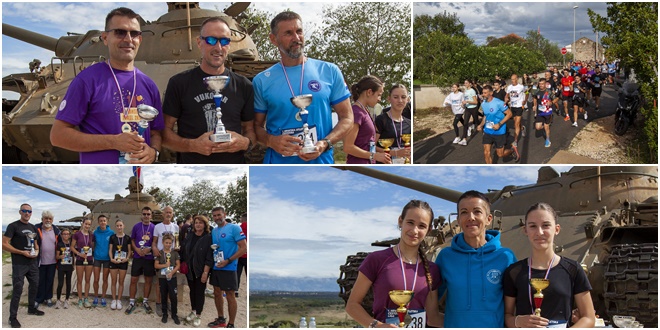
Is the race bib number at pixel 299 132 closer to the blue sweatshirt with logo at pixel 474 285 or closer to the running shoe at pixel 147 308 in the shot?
the blue sweatshirt with logo at pixel 474 285

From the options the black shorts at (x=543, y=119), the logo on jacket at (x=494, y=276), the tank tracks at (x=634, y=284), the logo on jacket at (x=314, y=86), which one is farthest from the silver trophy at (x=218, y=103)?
the black shorts at (x=543, y=119)

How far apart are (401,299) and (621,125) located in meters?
7.19

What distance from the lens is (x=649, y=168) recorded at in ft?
32.0

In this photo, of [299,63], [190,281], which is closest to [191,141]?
[299,63]

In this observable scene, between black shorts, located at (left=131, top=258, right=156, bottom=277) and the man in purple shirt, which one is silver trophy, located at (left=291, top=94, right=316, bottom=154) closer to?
the man in purple shirt

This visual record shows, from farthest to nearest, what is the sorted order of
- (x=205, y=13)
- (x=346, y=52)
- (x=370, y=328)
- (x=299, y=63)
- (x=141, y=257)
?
(x=346, y=52) → (x=205, y=13) → (x=141, y=257) → (x=299, y=63) → (x=370, y=328)

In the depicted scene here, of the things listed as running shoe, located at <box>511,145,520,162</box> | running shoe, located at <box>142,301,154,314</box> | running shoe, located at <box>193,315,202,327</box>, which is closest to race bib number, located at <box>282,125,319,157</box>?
running shoe, located at <box>193,315,202,327</box>

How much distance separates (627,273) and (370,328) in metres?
4.29

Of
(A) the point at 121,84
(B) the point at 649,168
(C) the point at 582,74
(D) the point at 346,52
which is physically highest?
(D) the point at 346,52

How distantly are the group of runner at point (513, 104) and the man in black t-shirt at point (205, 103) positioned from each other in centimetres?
431

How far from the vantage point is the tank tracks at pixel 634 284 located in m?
7.38

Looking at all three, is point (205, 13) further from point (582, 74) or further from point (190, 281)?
point (582, 74)

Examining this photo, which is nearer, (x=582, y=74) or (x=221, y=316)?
(x=221, y=316)

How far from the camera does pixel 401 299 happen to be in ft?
13.9
